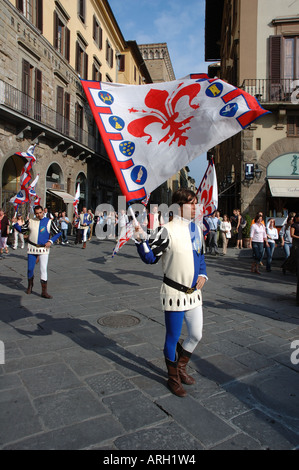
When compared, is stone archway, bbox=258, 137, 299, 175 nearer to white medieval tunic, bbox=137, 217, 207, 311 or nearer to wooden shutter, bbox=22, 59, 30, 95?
wooden shutter, bbox=22, 59, 30, 95

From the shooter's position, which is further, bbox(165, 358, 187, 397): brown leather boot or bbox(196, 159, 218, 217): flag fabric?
bbox(196, 159, 218, 217): flag fabric

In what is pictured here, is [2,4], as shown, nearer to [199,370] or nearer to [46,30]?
[46,30]

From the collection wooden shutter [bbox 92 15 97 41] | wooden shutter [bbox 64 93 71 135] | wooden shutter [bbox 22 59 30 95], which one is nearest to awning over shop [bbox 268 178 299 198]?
wooden shutter [bbox 64 93 71 135]

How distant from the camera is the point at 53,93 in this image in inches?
815

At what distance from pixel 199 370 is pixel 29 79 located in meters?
18.6

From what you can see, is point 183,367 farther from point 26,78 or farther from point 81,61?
point 81,61

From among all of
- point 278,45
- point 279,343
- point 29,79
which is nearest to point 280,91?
point 278,45

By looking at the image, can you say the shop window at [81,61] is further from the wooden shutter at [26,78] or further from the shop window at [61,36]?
the wooden shutter at [26,78]

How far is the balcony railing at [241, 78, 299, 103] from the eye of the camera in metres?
17.6

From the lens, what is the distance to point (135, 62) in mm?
37469

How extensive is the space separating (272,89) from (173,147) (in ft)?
54.7

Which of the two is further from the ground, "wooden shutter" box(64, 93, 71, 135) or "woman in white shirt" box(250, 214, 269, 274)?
"wooden shutter" box(64, 93, 71, 135)

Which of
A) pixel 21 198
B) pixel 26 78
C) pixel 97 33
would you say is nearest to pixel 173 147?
pixel 21 198

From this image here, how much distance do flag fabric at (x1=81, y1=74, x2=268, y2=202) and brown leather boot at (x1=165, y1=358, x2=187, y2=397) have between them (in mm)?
1578
